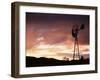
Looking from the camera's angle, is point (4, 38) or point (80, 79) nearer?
point (4, 38)

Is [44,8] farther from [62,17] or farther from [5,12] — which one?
[5,12]

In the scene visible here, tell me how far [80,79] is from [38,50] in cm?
51

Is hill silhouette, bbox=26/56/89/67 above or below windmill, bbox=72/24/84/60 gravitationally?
below

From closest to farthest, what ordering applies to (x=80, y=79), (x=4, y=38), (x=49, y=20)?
1. (x=4, y=38)
2. (x=49, y=20)
3. (x=80, y=79)

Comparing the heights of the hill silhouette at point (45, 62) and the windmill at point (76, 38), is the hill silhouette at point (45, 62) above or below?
below

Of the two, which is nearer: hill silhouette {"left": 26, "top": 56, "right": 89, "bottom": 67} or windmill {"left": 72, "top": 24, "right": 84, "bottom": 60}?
hill silhouette {"left": 26, "top": 56, "right": 89, "bottom": 67}

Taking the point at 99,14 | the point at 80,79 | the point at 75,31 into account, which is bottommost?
the point at 80,79

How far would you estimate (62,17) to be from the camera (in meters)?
2.29

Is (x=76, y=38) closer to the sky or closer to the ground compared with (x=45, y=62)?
closer to the sky

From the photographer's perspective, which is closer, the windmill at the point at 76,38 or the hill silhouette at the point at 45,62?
the hill silhouette at the point at 45,62

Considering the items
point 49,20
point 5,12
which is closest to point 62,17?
point 49,20

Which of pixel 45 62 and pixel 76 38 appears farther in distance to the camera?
pixel 76 38

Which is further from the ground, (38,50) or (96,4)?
(96,4)

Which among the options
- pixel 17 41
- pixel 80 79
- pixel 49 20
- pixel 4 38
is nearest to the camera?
pixel 4 38
